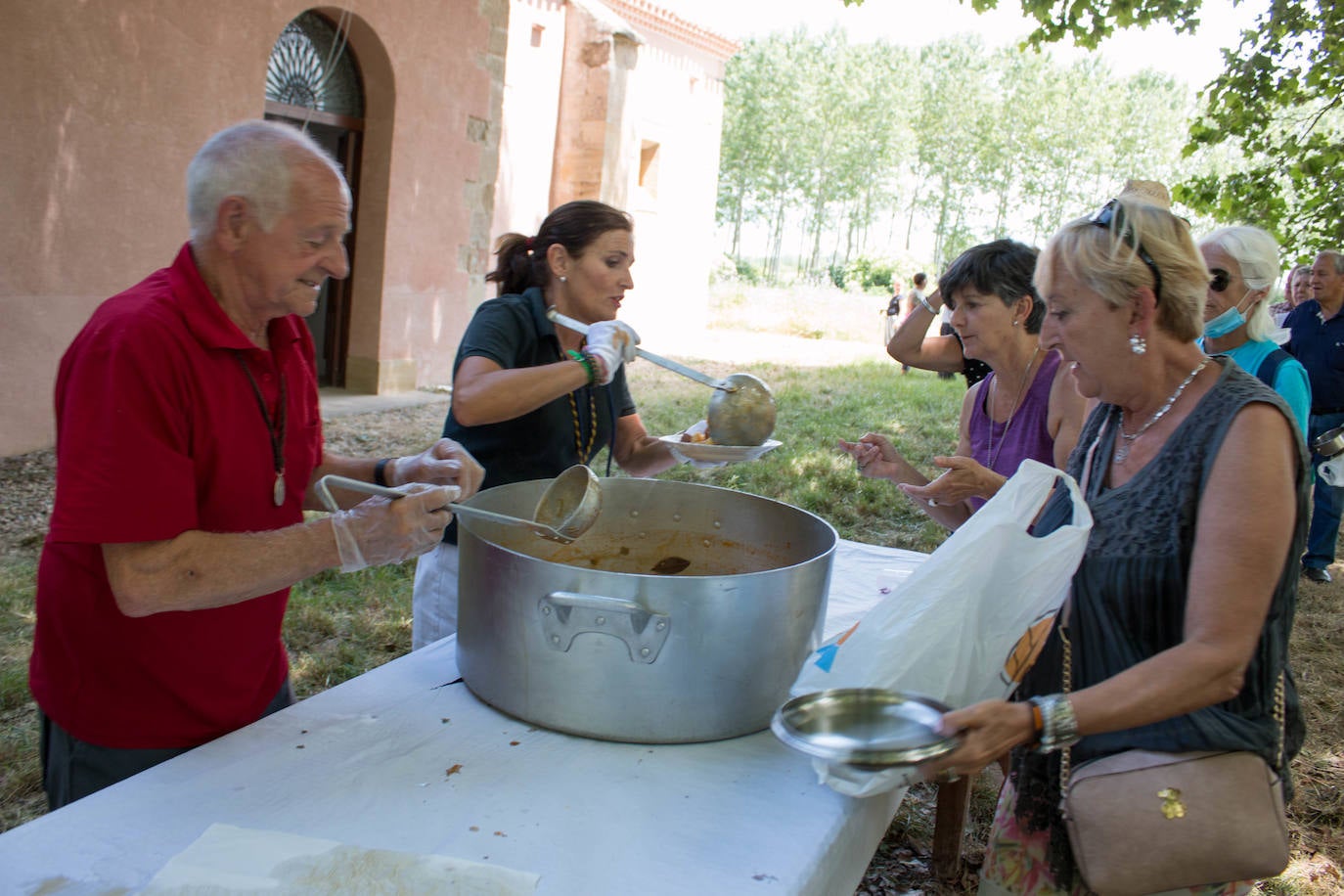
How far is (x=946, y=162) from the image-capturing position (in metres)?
43.0

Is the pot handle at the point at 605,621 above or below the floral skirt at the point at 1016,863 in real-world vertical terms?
above

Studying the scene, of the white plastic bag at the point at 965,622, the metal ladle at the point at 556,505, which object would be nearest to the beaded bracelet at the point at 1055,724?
the white plastic bag at the point at 965,622

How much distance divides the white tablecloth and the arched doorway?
263 inches

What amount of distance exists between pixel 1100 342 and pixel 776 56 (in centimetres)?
4028

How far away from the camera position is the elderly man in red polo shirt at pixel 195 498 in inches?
53.5

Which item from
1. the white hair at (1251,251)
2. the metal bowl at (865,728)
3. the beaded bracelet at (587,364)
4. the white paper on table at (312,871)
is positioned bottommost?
the white paper on table at (312,871)

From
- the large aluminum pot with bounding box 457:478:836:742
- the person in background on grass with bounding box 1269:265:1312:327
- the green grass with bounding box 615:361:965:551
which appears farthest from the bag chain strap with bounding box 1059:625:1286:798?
the person in background on grass with bounding box 1269:265:1312:327

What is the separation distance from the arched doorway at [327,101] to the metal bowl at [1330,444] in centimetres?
679

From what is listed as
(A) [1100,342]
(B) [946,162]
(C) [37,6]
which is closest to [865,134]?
(B) [946,162]

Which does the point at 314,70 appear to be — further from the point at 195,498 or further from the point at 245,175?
the point at 195,498

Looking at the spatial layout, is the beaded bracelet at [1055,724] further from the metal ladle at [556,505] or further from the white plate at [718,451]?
the white plate at [718,451]

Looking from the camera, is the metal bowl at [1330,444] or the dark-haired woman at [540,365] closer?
the dark-haired woman at [540,365]

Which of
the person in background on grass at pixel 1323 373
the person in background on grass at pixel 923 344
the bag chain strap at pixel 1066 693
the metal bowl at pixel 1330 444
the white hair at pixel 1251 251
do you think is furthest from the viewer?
the person in background on grass at pixel 1323 373

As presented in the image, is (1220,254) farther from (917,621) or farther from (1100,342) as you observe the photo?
(917,621)
